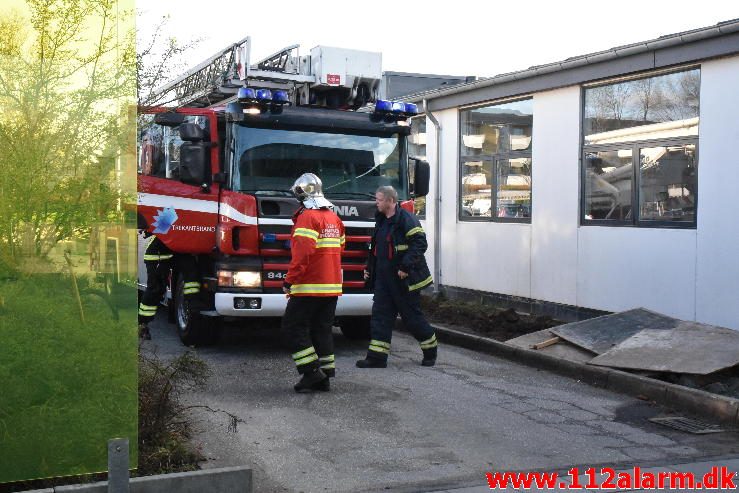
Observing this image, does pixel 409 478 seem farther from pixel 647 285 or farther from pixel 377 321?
pixel 647 285

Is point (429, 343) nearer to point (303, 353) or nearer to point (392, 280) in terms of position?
point (392, 280)

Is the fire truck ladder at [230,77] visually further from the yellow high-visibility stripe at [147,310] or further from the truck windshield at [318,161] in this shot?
the yellow high-visibility stripe at [147,310]

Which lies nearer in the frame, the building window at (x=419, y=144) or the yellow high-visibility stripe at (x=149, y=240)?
the yellow high-visibility stripe at (x=149, y=240)

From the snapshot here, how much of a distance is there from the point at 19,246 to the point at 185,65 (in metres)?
4.93

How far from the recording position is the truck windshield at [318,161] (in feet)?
30.6

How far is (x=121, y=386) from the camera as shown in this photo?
4285 millimetres

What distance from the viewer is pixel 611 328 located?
917 centimetres

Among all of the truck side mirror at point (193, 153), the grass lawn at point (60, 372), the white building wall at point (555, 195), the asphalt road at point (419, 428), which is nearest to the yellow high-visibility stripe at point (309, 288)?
the asphalt road at point (419, 428)

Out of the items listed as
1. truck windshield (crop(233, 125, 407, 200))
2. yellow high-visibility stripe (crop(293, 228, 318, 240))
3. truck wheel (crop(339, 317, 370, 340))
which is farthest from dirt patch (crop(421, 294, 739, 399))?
yellow high-visibility stripe (crop(293, 228, 318, 240))

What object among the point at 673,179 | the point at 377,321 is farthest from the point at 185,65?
the point at 673,179

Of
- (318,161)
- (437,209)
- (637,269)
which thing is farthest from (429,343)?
(437,209)

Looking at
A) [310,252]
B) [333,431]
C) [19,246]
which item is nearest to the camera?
[19,246]

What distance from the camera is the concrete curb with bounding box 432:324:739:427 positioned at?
6.96 metres

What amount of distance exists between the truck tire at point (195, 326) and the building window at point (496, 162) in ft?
16.1
